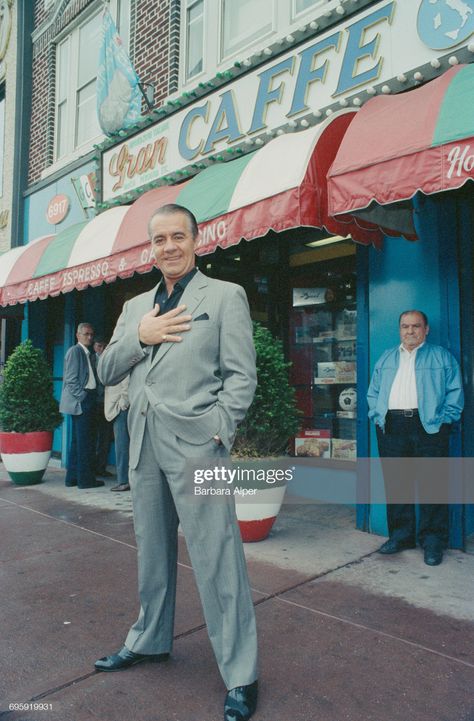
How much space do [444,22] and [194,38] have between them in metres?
4.13

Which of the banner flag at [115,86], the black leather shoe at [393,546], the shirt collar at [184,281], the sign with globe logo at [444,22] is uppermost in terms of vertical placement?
the banner flag at [115,86]

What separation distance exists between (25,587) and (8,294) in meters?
5.04

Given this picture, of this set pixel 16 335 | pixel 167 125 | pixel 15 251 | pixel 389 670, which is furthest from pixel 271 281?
pixel 16 335

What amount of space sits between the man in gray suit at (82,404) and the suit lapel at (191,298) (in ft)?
15.6

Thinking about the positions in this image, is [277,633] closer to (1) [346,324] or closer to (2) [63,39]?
(1) [346,324]

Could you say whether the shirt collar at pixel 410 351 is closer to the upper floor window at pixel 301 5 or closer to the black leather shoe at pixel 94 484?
the upper floor window at pixel 301 5

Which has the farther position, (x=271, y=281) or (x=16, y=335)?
(x=16, y=335)

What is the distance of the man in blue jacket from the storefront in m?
0.30

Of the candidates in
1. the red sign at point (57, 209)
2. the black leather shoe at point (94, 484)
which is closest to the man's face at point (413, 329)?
the black leather shoe at point (94, 484)

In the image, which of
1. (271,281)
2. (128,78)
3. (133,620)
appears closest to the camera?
(133,620)

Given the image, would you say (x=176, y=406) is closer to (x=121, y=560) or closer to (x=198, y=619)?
(x=198, y=619)

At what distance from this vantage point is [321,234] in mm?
6070

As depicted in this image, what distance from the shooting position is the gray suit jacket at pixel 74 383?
22.2ft

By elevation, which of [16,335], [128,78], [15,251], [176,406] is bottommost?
[176,406]
